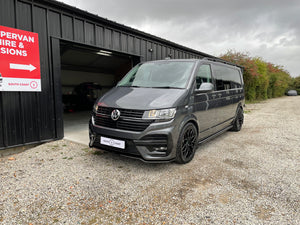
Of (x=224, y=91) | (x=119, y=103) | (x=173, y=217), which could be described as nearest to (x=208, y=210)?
(x=173, y=217)

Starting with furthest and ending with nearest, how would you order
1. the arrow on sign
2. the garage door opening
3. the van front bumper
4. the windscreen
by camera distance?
the garage door opening, the arrow on sign, the windscreen, the van front bumper

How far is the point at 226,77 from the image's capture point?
4.95 m

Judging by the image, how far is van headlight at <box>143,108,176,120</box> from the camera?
2.89 metres

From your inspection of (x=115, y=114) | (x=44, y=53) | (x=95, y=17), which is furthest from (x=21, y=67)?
(x=115, y=114)

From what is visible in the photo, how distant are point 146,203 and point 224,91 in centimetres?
337

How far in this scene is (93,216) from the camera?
6.86 ft

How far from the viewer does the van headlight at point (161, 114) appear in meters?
2.89

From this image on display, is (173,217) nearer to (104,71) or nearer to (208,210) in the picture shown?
(208,210)

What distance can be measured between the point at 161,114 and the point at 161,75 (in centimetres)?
112

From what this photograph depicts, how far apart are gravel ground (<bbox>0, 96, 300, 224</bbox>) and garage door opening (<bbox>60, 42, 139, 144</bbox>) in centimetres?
620

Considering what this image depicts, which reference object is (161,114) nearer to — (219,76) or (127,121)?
(127,121)

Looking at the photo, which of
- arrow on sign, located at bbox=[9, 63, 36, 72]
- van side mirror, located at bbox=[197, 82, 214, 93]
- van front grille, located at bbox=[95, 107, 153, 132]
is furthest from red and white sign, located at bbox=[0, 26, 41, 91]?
van side mirror, located at bbox=[197, 82, 214, 93]

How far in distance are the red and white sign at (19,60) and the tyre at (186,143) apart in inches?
134

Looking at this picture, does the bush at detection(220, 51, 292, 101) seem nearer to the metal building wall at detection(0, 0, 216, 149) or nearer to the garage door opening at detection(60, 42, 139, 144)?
the garage door opening at detection(60, 42, 139, 144)
